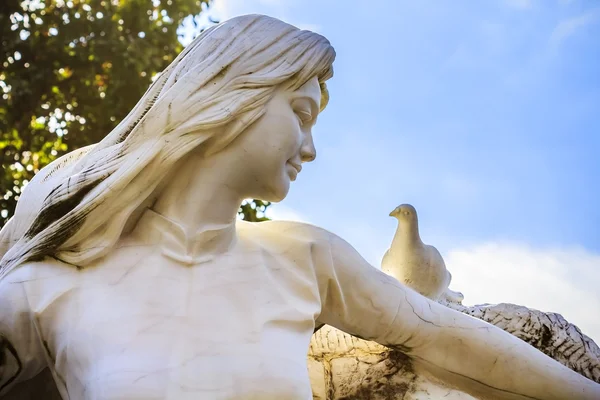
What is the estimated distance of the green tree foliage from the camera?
8477 mm

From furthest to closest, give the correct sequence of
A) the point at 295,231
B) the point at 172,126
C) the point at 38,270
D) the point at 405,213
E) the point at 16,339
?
the point at 405,213 < the point at 295,231 < the point at 172,126 < the point at 38,270 < the point at 16,339

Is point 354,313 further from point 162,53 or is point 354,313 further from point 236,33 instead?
point 162,53

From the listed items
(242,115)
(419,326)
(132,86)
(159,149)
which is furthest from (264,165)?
(132,86)

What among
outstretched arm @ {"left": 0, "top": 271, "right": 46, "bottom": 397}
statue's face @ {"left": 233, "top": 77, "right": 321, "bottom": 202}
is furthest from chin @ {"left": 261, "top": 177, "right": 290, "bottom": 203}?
outstretched arm @ {"left": 0, "top": 271, "right": 46, "bottom": 397}

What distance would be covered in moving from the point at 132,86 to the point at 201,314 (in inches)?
264

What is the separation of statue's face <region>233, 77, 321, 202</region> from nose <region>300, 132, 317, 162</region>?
0.04 ft

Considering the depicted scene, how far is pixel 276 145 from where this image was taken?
250 centimetres

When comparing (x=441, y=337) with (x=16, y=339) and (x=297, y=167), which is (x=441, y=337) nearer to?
(x=297, y=167)

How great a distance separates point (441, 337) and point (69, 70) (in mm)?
7165

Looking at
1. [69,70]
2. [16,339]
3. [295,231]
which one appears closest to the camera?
[16,339]

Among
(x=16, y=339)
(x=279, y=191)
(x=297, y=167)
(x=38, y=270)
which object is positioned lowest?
(x=16, y=339)

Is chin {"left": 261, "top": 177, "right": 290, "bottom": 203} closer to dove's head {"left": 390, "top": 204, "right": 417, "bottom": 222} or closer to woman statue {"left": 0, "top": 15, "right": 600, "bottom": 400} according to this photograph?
woman statue {"left": 0, "top": 15, "right": 600, "bottom": 400}

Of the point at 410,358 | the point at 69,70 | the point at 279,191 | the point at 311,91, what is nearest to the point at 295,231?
the point at 279,191

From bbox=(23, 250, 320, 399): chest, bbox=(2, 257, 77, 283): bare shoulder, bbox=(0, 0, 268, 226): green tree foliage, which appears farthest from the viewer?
bbox=(0, 0, 268, 226): green tree foliage
